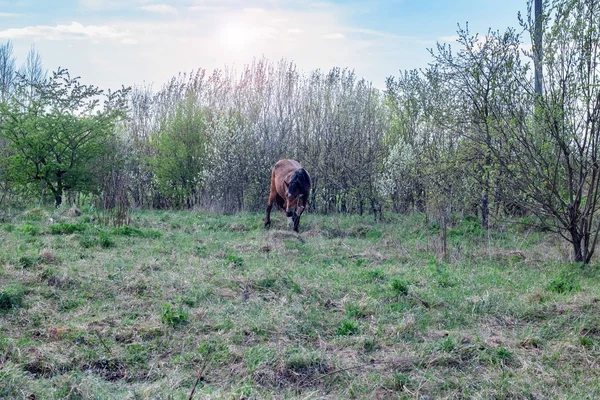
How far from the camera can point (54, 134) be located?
51.8 feet

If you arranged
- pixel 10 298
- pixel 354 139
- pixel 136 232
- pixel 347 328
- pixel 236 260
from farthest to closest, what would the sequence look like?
pixel 354 139 → pixel 136 232 → pixel 236 260 → pixel 10 298 → pixel 347 328

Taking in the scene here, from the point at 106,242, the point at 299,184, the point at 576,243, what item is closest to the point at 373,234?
the point at 299,184

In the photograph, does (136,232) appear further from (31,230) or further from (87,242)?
(31,230)

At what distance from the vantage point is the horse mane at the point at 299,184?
12867 millimetres

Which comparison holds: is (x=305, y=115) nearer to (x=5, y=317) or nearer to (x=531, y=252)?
(x=531, y=252)

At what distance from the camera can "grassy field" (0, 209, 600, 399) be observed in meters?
4.04

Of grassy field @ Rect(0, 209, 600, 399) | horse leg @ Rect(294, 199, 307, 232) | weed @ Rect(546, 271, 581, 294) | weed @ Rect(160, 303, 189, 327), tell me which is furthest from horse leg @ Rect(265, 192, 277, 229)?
weed @ Rect(160, 303, 189, 327)

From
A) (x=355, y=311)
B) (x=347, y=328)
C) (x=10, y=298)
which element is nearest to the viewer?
(x=347, y=328)

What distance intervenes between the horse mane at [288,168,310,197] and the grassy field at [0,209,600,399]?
12.2 ft

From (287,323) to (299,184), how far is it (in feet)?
25.8

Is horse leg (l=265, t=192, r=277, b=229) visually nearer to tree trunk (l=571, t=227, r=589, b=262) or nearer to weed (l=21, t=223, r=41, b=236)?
weed (l=21, t=223, r=41, b=236)

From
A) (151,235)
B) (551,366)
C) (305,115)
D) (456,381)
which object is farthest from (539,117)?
(305,115)

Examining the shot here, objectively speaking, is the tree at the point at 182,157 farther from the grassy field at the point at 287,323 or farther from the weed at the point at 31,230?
the grassy field at the point at 287,323

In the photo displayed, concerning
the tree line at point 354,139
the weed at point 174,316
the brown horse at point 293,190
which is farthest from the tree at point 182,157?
the weed at point 174,316
